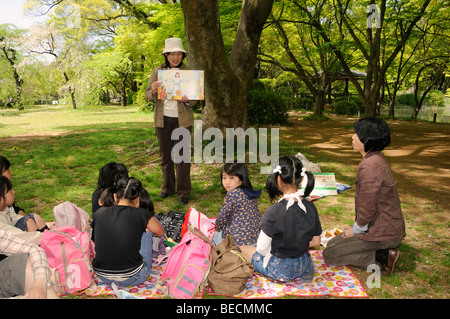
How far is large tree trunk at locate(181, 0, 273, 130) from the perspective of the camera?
6.57 meters

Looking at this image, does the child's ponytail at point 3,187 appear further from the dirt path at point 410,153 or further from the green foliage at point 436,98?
the green foliage at point 436,98

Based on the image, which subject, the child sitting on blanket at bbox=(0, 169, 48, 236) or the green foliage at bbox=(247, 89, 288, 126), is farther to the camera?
the green foliage at bbox=(247, 89, 288, 126)

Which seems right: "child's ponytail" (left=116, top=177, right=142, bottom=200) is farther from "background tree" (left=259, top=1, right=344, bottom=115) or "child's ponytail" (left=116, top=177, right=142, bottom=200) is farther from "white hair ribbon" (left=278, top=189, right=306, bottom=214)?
"background tree" (left=259, top=1, right=344, bottom=115)

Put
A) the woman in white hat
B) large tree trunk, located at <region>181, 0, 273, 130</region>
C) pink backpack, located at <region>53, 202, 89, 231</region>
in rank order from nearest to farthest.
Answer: pink backpack, located at <region>53, 202, 89, 231</region>
the woman in white hat
large tree trunk, located at <region>181, 0, 273, 130</region>

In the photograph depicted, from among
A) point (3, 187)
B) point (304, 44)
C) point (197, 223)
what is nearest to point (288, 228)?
point (197, 223)

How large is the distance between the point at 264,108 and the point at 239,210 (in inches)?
441

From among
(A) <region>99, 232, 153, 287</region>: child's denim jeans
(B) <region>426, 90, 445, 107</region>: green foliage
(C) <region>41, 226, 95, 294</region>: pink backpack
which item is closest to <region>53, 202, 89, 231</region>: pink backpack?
(C) <region>41, 226, 95, 294</region>: pink backpack

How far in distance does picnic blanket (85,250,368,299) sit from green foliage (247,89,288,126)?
1096 cm

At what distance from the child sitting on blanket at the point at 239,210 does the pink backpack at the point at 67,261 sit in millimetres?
1428

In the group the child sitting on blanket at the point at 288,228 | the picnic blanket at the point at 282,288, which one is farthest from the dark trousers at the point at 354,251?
the child sitting on blanket at the point at 288,228

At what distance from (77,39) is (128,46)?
20.9ft

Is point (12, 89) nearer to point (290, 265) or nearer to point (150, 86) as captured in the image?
point (150, 86)

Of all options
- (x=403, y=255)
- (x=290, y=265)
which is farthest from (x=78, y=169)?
(x=403, y=255)

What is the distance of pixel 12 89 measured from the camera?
28594mm
